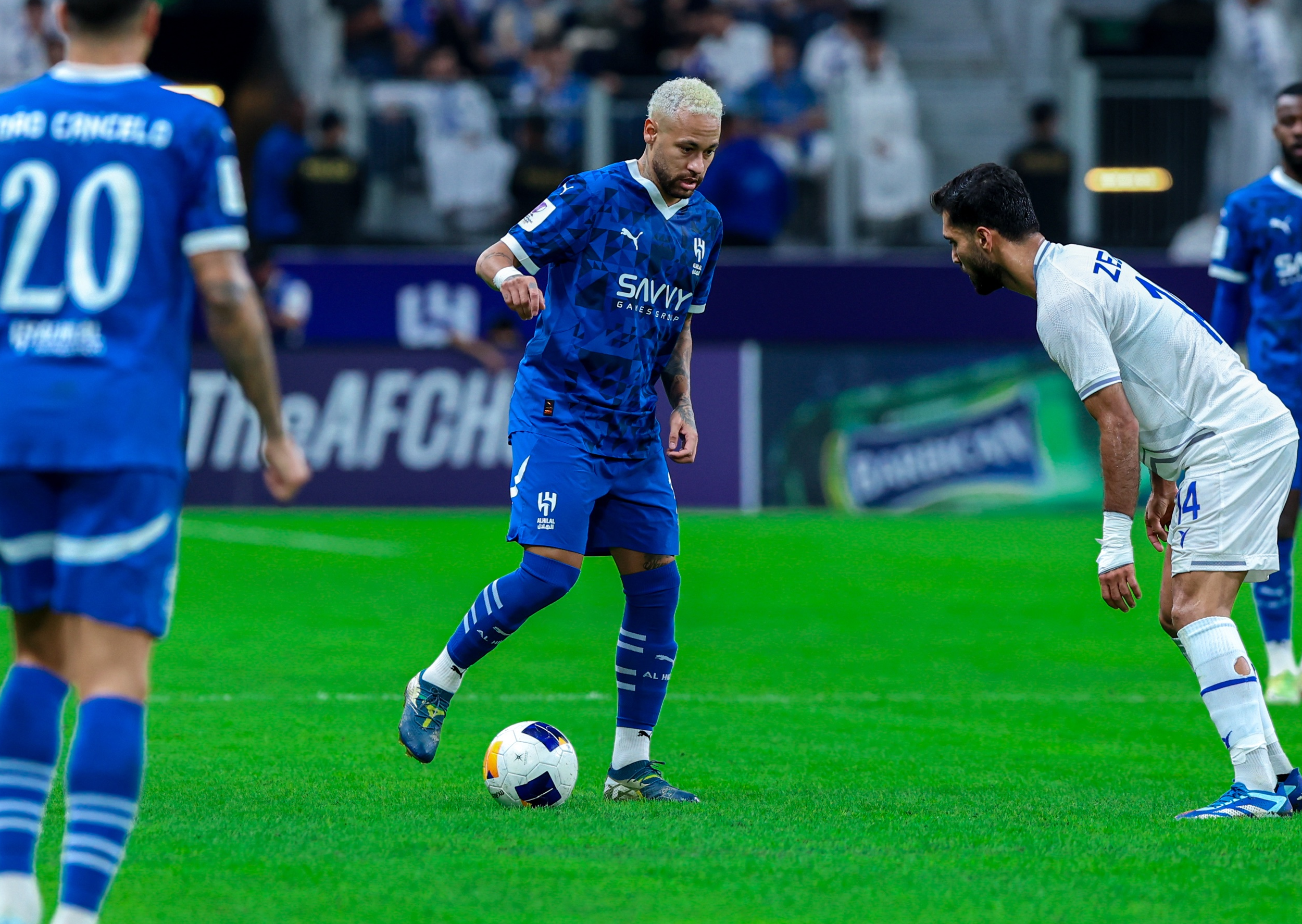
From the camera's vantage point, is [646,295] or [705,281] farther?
[705,281]

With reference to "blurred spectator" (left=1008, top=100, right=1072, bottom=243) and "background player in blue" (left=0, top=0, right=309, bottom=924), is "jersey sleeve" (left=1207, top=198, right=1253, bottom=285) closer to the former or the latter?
"background player in blue" (left=0, top=0, right=309, bottom=924)

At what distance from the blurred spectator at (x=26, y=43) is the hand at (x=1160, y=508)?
1674cm

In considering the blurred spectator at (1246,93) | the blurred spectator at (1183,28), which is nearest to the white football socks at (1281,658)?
the blurred spectator at (1246,93)

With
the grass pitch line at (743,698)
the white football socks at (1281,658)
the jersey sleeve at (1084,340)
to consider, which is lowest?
the grass pitch line at (743,698)

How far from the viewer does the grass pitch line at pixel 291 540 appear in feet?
46.9

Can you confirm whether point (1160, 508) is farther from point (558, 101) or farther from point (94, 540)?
point (558, 101)

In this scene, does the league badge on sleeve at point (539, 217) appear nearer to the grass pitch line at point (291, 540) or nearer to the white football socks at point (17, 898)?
the white football socks at point (17, 898)

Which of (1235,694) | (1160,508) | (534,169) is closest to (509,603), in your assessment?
(1160,508)

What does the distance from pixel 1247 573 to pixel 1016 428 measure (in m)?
11.6

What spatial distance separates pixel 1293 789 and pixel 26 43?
18.0 m

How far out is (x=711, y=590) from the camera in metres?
12.2

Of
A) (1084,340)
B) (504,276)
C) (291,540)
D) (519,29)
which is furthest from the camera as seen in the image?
(519,29)

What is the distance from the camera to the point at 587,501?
19.9ft

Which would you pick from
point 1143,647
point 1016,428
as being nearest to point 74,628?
point 1143,647
